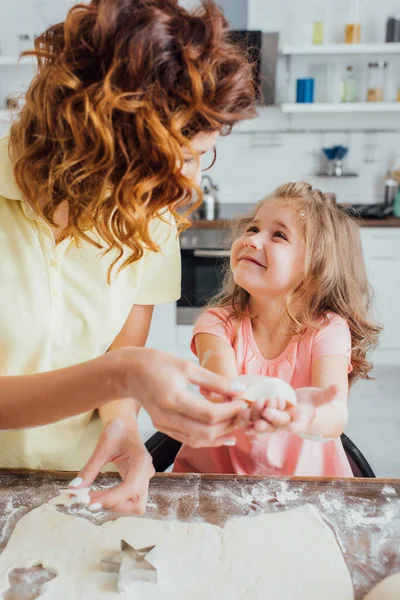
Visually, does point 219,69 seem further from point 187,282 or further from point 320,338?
point 187,282

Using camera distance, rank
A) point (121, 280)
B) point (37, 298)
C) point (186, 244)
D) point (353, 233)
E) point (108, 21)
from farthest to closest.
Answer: point (186, 244) → point (353, 233) → point (121, 280) → point (37, 298) → point (108, 21)

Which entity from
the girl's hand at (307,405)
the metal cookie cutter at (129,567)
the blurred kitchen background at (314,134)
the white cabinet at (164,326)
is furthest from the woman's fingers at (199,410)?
the white cabinet at (164,326)

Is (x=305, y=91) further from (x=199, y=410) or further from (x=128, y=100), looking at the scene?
(x=199, y=410)

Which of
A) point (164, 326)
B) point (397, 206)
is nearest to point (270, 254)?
point (164, 326)

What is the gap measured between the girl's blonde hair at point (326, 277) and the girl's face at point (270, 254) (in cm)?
2

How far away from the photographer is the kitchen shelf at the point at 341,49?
3594 mm

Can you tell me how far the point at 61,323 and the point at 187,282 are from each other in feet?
7.39

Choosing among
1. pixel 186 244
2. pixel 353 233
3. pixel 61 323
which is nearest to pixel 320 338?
pixel 353 233

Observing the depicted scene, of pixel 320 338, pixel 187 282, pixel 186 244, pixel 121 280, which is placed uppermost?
pixel 121 280

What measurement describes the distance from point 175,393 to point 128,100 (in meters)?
0.39

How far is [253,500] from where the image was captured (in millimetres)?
1078

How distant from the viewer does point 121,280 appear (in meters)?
1.32

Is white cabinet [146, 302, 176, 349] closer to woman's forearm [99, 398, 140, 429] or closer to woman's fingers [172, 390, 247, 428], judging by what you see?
woman's forearm [99, 398, 140, 429]

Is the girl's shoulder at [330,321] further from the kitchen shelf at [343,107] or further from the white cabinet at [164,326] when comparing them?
the kitchen shelf at [343,107]
